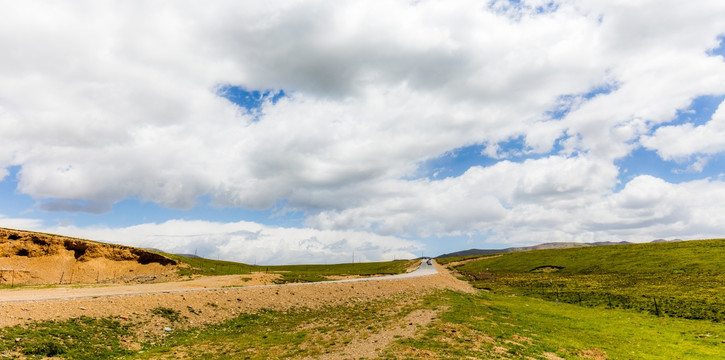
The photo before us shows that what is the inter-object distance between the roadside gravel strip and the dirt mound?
2267cm

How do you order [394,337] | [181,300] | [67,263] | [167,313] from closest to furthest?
[394,337] → [167,313] → [181,300] → [67,263]

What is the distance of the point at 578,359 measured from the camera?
23031mm

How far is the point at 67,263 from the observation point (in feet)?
208

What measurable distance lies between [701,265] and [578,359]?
83733 mm

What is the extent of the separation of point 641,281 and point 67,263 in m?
116

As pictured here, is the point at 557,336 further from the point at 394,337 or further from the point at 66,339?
the point at 66,339

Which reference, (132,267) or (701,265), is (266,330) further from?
(701,265)

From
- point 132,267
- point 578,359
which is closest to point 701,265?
point 578,359

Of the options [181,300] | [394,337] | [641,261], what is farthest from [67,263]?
[641,261]

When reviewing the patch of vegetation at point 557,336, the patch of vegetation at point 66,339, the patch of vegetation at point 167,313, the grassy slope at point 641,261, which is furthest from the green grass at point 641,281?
the patch of vegetation at point 66,339

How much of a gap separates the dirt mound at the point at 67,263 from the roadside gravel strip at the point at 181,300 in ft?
74.4

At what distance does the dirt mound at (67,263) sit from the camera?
58.4m

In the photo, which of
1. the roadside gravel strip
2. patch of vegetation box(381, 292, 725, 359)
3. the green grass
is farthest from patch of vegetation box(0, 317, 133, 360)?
the green grass

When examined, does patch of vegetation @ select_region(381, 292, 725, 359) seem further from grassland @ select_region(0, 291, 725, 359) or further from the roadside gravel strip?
the roadside gravel strip
